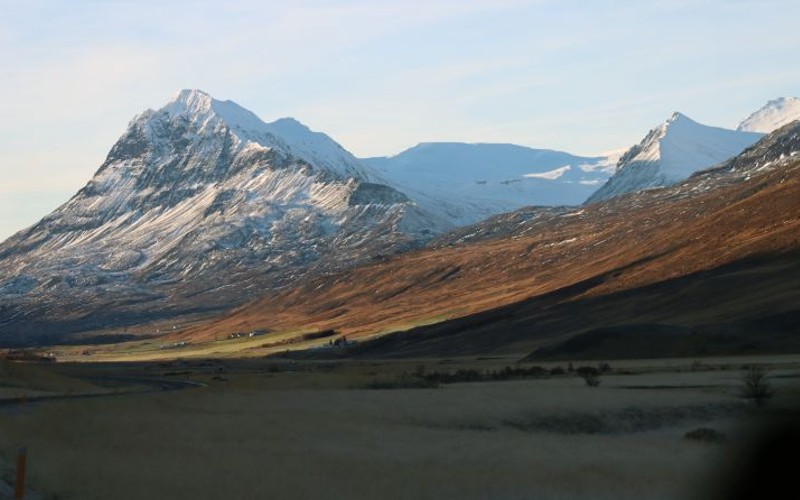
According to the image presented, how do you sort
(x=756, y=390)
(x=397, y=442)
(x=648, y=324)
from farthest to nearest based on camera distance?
(x=648, y=324), (x=756, y=390), (x=397, y=442)

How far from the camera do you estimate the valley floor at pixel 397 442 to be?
106ft

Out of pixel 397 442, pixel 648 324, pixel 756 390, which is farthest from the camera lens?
pixel 648 324

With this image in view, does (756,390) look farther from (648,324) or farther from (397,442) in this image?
(648,324)

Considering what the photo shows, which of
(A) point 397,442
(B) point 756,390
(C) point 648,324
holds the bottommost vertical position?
(C) point 648,324

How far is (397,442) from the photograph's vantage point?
1705 inches

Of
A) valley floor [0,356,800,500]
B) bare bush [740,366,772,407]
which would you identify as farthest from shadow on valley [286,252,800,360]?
bare bush [740,366,772,407]

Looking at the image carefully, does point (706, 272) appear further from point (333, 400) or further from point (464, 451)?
point (464, 451)

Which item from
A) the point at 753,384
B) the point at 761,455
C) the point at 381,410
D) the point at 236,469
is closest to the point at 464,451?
the point at 236,469

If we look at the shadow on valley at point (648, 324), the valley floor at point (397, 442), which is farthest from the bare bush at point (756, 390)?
the shadow on valley at point (648, 324)

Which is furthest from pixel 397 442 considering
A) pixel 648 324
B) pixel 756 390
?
pixel 648 324

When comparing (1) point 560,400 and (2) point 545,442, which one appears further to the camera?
(1) point 560,400

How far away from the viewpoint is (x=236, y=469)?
35531 mm

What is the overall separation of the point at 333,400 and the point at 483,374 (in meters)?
34.9

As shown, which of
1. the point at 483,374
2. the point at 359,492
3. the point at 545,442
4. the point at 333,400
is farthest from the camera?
the point at 483,374
